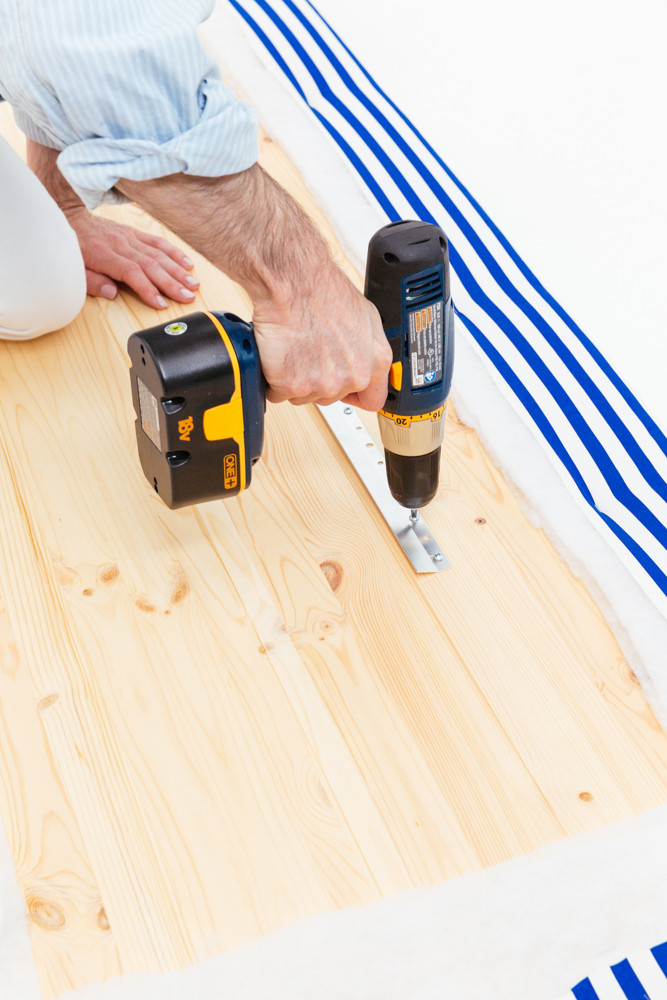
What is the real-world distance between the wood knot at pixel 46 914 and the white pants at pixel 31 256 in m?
1.10

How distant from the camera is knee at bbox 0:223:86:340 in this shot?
1773 millimetres

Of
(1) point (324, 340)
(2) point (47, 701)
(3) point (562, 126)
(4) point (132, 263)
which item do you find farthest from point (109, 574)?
(3) point (562, 126)

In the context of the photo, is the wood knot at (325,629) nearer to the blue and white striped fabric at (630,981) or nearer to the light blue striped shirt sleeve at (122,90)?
the blue and white striped fabric at (630,981)

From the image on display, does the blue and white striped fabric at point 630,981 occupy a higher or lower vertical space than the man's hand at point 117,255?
lower

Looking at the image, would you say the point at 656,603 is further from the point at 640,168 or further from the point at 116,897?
the point at 640,168

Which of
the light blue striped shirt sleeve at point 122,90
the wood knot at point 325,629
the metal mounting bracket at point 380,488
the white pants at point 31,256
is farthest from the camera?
the white pants at point 31,256

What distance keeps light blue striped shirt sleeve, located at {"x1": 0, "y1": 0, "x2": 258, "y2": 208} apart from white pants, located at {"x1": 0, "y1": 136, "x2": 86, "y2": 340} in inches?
22.7

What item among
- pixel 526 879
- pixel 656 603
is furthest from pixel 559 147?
pixel 526 879

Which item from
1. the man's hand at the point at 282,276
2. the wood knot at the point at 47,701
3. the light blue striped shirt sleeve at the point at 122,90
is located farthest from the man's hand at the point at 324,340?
the wood knot at the point at 47,701

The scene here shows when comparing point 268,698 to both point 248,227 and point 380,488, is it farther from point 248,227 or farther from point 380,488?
point 248,227

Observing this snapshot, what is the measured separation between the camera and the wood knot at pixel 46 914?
1.18 meters

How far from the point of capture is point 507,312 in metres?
2.06

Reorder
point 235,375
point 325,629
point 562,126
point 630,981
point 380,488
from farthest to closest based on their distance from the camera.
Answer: point 562,126
point 380,488
point 325,629
point 235,375
point 630,981

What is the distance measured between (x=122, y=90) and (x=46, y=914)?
101cm
